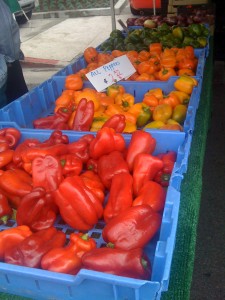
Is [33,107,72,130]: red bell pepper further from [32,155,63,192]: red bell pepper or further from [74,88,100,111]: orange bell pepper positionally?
[32,155,63,192]: red bell pepper

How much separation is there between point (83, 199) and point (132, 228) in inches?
10.1

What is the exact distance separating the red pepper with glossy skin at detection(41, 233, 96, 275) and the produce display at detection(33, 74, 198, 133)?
889mm

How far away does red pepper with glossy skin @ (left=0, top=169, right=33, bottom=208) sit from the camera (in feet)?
5.36

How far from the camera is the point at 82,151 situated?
6.33 feet

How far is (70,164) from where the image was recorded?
5.83 feet

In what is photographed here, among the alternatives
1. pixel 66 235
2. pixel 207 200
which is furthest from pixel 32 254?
pixel 207 200

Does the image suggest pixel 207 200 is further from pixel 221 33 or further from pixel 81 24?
pixel 81 24

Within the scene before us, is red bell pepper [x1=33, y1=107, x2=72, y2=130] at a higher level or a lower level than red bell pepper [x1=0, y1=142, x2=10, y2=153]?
lower

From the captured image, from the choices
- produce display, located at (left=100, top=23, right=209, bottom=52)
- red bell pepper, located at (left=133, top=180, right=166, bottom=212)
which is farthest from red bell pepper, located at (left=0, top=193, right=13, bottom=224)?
produce display, located at (left=100, top=23, right=209, bottom=52)

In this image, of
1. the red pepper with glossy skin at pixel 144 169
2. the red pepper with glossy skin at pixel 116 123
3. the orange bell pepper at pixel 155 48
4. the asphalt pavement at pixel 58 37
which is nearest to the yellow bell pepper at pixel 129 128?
the red pepper with glossy skin at pixel 116 123

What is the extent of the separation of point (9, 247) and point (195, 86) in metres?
1.91

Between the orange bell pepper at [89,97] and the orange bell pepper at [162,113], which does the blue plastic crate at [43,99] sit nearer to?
the orange bell pepper at [162,113]

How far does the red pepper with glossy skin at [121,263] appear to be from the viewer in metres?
1.22

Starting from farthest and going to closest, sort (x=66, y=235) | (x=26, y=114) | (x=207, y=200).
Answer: (x=207, y=200)
(x=26, y=114)
(x=66, y=235)
